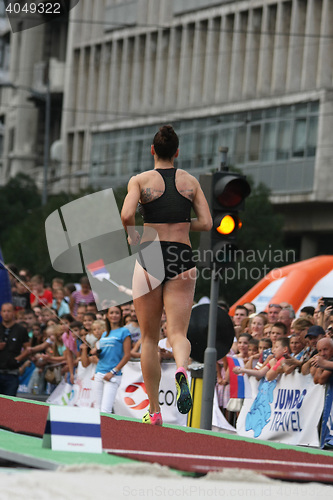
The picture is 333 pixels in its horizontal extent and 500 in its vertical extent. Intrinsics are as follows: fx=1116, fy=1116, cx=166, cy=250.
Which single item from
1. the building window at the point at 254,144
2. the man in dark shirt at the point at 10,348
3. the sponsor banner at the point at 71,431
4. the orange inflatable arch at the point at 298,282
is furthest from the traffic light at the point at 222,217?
the building window at the point at 254,144

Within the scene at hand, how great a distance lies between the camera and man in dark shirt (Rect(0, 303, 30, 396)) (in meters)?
15.3

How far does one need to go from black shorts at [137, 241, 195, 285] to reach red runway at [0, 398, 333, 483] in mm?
1085

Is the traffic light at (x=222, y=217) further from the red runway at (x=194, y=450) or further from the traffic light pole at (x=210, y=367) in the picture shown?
the red runway at (x=194, y=450)

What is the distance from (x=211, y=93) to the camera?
5384 cm

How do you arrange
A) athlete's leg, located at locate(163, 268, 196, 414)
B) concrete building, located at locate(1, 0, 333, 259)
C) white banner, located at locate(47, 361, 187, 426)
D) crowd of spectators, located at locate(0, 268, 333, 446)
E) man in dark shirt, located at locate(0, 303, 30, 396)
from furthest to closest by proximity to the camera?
1. concrete building, located at locate(1, 0, 333, 259)
2. man in dark shirt, located at locate(0, 303, 30, 396)
3. white banner, located at locate(47, 361, 187, 426)
4. crowd of spectators, located at locate(0, 268, 333, 446)
5. athlete's leg, located at locate(163, 268, 196, 414)

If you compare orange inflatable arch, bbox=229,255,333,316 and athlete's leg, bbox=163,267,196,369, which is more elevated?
athlete's leg, bbox=163,267,196,369

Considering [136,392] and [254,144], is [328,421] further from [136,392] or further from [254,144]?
[254,144]

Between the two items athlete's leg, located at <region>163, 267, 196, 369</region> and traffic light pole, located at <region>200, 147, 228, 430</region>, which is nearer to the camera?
athlete's leg, located at <region>163, 267, 196, 369</region>

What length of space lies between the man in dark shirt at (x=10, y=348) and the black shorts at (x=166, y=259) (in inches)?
305

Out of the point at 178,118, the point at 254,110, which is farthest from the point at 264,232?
the point at 178,118

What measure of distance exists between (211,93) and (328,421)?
4318 centimetres

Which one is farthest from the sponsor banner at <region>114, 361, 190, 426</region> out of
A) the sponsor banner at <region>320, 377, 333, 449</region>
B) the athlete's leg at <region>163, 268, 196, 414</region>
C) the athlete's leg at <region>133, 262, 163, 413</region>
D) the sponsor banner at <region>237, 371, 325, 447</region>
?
the athlete's leg at <region>163, 268, 196, 414</region>

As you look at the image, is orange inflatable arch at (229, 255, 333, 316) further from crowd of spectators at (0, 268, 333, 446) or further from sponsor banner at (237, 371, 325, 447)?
sponsor banner at (237, 371, 325, 447)

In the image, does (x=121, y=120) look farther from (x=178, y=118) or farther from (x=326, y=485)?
(x=326, y=485)
